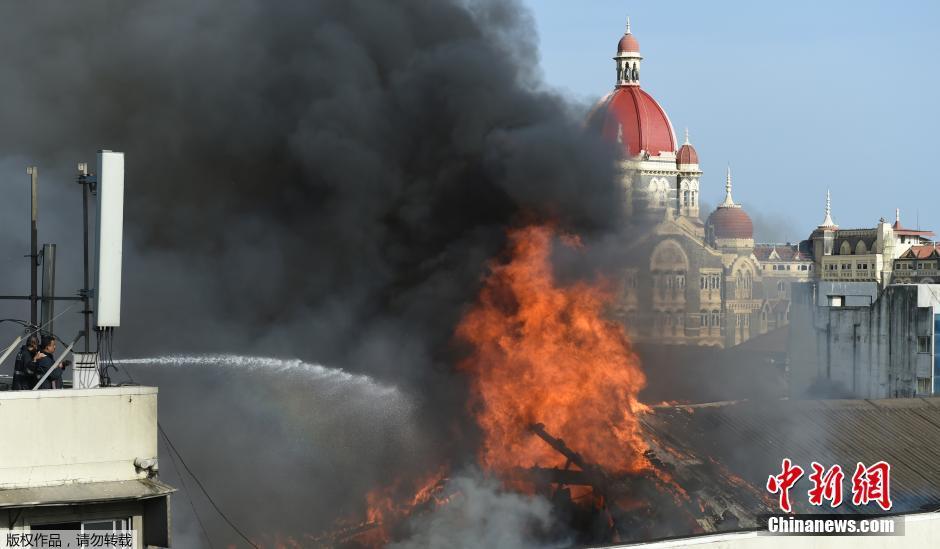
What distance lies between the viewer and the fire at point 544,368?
32.0m

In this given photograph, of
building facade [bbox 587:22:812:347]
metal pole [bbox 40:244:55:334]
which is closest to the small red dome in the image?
building facade [bbox 587:22:812:347]

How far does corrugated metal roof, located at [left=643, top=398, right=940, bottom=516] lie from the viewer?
3108 cm

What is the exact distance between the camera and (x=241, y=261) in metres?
39.0

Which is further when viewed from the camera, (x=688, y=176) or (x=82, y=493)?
(x=688, y=176)

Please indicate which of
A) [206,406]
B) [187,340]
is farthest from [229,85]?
[206,406]

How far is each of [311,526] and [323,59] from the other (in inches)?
571

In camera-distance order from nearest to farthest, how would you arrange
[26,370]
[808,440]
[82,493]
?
[82,493] → [26,370] → [808,440]

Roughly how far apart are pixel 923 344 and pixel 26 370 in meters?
44.5

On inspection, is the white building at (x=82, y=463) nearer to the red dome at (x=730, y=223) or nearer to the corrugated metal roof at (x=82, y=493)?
the corrugated metal roof at (x=82, y=493)

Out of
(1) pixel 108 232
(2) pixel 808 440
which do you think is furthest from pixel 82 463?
(2) pixel 808 440

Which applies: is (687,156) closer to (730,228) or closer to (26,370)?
(730,228)

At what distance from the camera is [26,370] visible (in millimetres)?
19328

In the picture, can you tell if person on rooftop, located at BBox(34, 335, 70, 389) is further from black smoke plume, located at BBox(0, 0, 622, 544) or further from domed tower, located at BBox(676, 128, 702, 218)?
domed tower, located at BBox(676, 128, 702, 218)

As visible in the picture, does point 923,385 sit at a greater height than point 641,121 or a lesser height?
lesser
